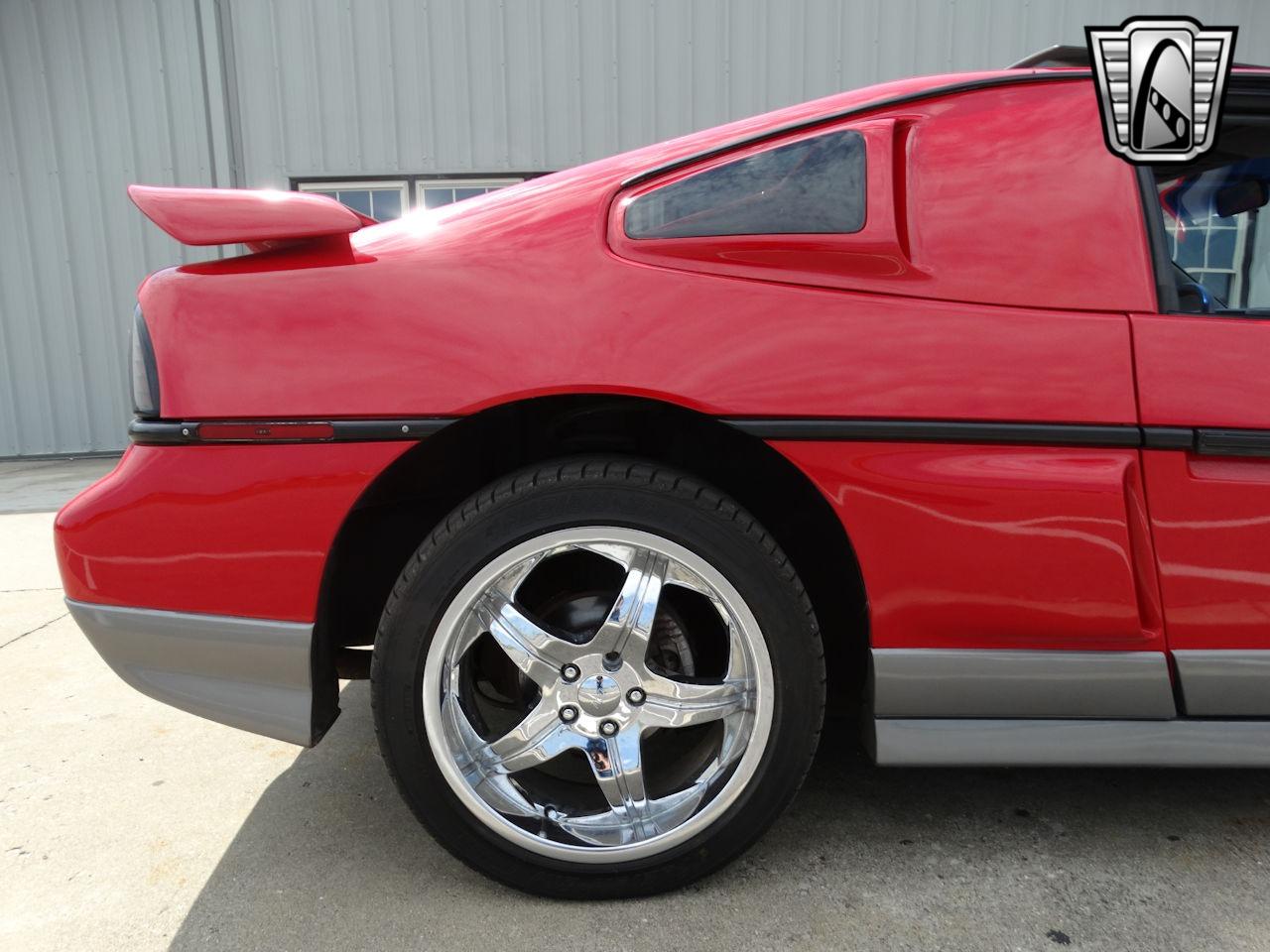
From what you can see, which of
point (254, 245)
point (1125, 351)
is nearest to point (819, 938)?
point (1125, 351)

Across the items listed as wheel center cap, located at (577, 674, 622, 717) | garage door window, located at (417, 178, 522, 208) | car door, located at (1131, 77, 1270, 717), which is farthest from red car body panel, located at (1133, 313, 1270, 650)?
garage door window, located at (417, 178, 522, 208)

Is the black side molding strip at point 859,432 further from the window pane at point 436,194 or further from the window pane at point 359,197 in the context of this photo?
the window pane at point 359,197

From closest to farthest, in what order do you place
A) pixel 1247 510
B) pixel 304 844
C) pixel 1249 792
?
pixel 1247 510
pixel 304 844
pixel 1249 792

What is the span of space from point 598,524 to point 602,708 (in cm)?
34

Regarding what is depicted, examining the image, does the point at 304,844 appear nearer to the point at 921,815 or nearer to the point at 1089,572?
the point at 921,815

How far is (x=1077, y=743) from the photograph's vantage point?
1.40 m

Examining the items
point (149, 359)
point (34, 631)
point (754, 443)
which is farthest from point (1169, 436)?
point (34, 631)

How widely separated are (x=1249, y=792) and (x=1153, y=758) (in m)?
0.60

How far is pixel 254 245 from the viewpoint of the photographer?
152 centimetres

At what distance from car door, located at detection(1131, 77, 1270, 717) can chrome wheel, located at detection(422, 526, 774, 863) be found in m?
0.71

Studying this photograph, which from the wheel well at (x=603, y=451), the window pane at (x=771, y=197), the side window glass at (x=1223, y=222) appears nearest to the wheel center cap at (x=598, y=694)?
the wheel well at (x=603, y=451)

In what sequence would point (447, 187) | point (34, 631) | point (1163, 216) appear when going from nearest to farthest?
point (1163, 216)
point (34, 631)
point (447, 187)

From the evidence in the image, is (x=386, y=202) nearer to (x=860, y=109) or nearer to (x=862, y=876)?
(x=860, y=109)

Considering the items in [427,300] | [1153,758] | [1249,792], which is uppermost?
[427,300]
